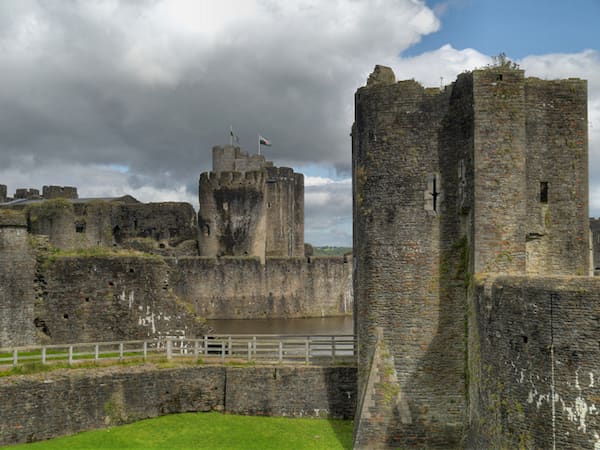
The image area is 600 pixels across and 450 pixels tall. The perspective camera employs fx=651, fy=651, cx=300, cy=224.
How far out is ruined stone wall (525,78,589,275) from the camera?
15406mm

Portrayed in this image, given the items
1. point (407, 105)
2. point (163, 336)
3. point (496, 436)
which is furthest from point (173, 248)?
point (496, 436)

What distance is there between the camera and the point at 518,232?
48.5ft

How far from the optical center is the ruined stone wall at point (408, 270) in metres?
16.0

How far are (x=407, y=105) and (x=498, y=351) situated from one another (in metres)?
7.06

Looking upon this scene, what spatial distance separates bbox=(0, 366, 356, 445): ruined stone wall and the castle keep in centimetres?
322

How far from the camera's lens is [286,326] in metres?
43.5

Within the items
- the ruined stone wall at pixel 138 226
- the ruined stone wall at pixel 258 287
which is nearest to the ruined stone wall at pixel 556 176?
the ruined stone wall at pixel 138 226

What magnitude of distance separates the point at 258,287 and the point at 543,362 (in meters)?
38.8

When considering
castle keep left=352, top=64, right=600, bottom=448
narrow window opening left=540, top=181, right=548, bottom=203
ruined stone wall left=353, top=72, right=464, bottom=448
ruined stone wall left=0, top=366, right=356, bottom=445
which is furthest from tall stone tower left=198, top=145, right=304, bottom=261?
narrow window opening left=540, top=181, right=548, bottom=203

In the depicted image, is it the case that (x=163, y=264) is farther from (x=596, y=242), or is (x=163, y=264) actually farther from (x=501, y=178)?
(x=596, y=242)

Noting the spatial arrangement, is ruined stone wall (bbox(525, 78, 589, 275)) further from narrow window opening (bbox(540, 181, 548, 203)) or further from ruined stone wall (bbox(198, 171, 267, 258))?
ruined stone wall (bbox(198, 171, 267, 258))

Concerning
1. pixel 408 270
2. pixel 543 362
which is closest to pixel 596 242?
pixel 408 270

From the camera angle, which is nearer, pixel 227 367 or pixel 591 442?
pixel 591 442

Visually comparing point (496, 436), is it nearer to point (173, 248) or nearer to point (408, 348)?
point (408, 348)
